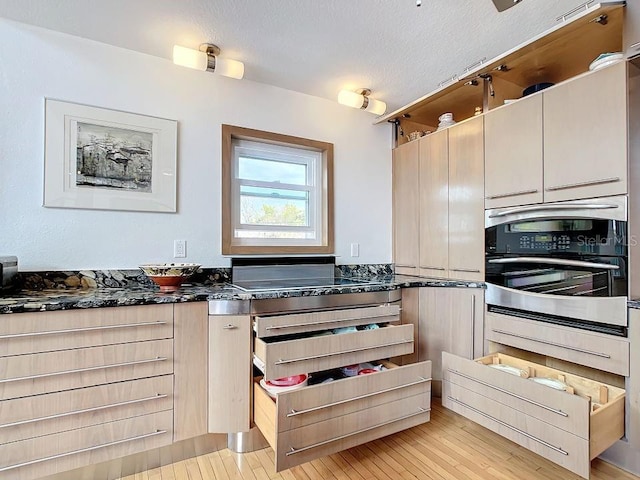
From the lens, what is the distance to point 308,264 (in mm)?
2498

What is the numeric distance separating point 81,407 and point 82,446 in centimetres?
17

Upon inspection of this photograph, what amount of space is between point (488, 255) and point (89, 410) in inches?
88.5

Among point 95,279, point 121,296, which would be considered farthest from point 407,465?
point 95,279

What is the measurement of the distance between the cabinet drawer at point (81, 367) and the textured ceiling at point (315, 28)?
5.25 ft

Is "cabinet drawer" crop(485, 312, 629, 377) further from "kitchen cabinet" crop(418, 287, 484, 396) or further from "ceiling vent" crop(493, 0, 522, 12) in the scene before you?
"ceiling vent" crop(493, 0, 522, 12)

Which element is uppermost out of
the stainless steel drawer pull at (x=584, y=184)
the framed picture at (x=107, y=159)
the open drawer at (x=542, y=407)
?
the framed picture at (x=107, y=159)

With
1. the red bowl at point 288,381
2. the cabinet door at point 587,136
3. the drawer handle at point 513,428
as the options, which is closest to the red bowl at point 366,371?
the red bowl at point 288,381

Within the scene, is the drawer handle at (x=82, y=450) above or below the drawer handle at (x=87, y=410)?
below

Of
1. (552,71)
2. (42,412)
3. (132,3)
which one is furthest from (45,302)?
(552,71)

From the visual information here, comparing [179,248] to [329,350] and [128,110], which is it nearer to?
[128,110]

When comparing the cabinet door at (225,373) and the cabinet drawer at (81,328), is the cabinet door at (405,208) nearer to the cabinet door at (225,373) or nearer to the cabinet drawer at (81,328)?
the cabinet door at (225,373)

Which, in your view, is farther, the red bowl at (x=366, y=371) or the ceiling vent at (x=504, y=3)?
the red bowl at (x=366, y=371)

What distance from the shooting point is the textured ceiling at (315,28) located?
1.62m

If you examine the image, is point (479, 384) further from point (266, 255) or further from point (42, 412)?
point (42, 412)
